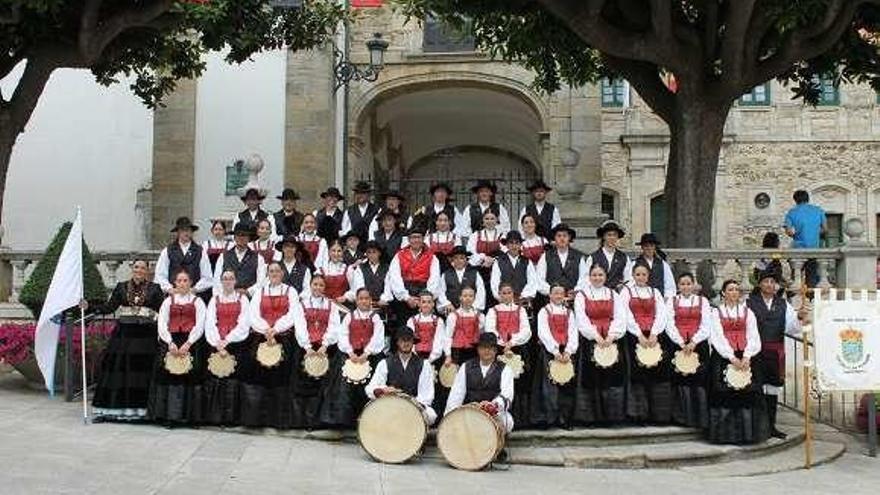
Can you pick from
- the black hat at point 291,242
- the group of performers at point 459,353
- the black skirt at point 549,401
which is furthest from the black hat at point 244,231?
the black skirt at point 549,401

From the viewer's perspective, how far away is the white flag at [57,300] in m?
10.5

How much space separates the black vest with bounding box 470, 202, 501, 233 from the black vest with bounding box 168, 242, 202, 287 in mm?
3334

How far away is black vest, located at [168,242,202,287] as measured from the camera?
11688 mm

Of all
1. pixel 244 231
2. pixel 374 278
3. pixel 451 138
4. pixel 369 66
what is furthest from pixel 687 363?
pixel 451 138

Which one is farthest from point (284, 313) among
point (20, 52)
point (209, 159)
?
point (209, 159)

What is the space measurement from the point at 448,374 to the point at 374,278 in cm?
173

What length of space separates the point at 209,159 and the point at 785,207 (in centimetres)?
1733

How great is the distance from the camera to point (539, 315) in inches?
402

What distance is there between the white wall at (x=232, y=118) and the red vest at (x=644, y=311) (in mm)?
10253

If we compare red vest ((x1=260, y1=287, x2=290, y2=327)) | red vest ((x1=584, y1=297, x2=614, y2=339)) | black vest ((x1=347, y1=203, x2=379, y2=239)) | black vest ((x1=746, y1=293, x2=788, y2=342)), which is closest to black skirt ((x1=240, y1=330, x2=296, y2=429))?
red vest ((x1=260, y1=287, x2=290, y2=327))

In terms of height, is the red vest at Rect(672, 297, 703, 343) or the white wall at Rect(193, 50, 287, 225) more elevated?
the white wall at Rect(193, 50, 287, 225)

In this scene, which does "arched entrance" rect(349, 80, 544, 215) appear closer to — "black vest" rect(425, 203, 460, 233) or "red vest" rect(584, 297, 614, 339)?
"black vest" rect(425, 203, 460, 233)

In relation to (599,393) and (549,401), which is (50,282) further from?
(599,393)

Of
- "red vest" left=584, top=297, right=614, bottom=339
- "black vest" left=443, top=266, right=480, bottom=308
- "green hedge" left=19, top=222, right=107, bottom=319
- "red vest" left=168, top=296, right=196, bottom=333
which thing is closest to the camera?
"red vest" left=584, top=297, right=614, bottom=339
